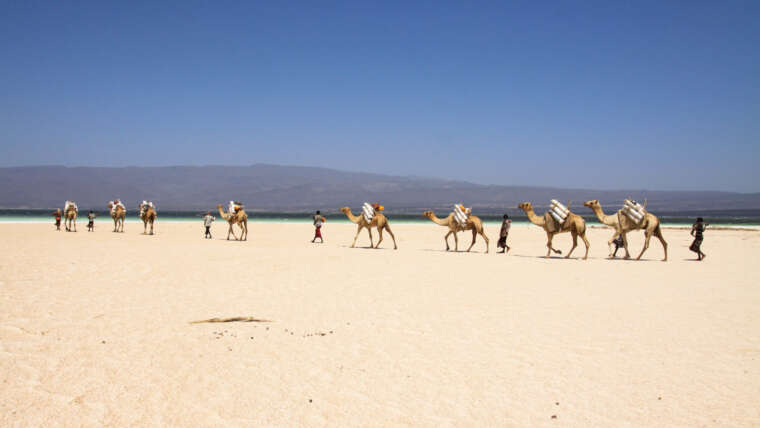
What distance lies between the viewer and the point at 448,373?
602 cm

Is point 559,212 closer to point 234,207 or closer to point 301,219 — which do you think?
point 234,207


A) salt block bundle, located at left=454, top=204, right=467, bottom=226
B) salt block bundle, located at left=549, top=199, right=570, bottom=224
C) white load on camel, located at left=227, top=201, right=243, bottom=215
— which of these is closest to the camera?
salt block bundle, located at left=549, top=199, right=570, bottom=224

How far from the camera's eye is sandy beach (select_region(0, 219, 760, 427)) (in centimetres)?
501

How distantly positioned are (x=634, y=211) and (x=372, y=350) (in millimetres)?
14188

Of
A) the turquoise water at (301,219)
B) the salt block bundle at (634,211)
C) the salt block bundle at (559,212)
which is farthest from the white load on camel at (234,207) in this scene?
the turquoise water at (301,219)

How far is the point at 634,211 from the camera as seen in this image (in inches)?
712

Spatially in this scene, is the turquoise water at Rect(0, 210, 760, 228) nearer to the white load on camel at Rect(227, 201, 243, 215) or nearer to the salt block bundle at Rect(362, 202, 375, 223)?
the white load on camel at Rect(227, 201, 243, 215)

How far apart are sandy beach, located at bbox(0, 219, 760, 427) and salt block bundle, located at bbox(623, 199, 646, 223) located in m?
5.19

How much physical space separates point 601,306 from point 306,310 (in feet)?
17.3

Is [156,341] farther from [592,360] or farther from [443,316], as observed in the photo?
[592,360]

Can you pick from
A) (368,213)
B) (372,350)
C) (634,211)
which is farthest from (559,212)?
(372,350)

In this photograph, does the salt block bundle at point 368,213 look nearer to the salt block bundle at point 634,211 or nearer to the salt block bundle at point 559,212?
the salt block bundle at point 559,212

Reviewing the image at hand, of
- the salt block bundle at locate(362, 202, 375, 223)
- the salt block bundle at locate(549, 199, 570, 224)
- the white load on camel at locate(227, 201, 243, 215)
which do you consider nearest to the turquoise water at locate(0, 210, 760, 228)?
the white load on camel at locate(227, 201, 243, 215)

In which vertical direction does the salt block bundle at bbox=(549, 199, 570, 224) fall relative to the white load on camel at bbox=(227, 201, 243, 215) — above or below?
above
